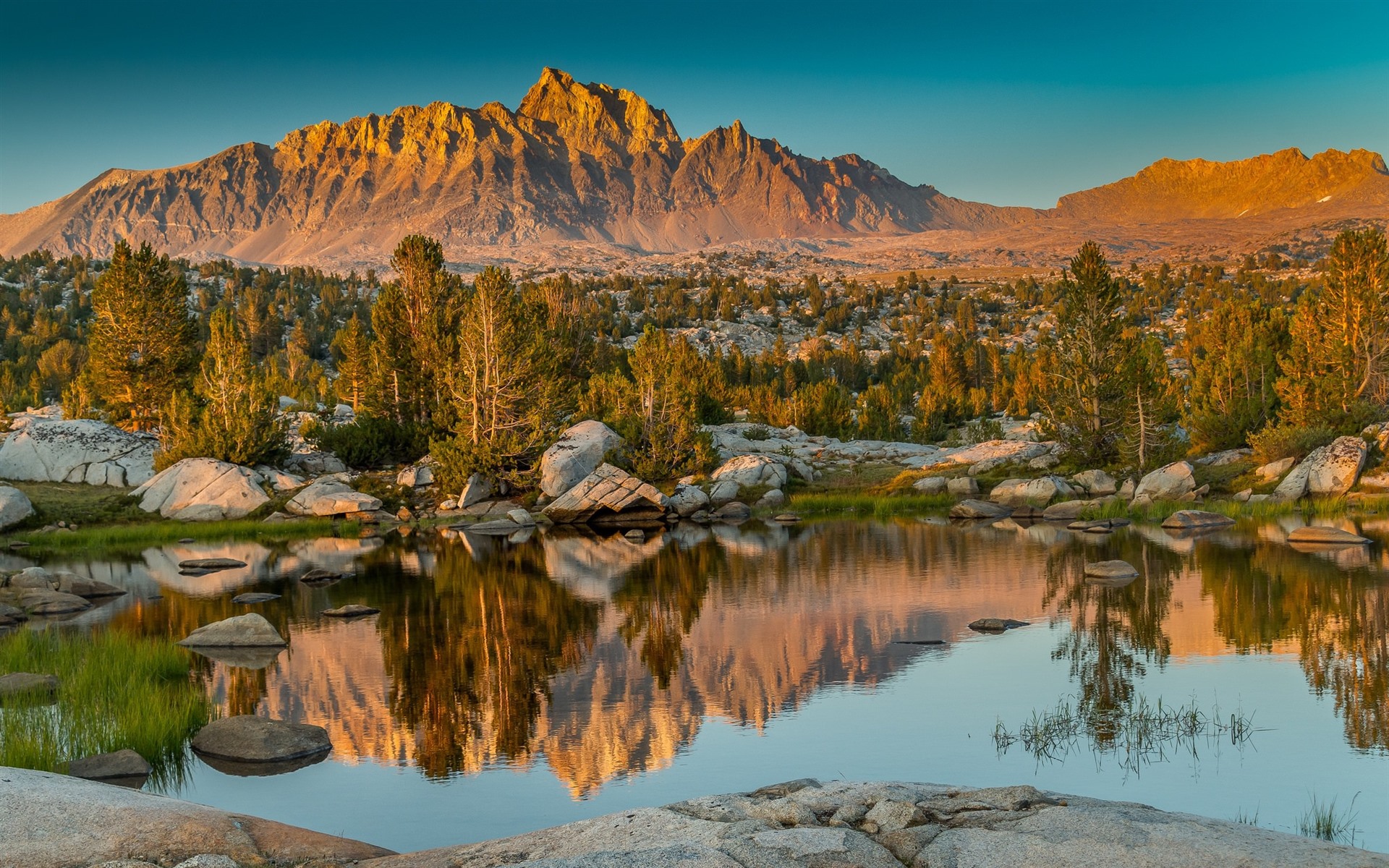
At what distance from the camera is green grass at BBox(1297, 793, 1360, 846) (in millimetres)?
9805

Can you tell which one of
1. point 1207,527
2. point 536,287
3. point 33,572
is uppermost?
point 536,287

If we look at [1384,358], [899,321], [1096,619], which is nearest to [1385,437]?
[1384,358]

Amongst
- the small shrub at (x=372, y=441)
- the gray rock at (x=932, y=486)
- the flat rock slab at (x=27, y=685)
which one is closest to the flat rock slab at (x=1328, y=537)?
the gray rock at (x=932, y=486)

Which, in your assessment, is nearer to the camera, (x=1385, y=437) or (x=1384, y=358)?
(x=1385, y=437)

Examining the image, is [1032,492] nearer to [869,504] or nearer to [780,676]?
[869,504]

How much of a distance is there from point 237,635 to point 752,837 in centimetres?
1558

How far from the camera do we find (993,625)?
70.7 feet

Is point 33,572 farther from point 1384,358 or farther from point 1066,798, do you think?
point 1384,358

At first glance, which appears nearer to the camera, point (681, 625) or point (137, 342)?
point (681, 625)

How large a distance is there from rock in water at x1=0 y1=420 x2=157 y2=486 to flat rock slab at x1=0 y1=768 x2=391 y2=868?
44435mm

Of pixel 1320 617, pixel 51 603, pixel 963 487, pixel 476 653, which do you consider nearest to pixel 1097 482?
pixel 963 487

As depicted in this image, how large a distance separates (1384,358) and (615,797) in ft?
170

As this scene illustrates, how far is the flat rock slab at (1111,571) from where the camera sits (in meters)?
27.0

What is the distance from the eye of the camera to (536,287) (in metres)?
68.4
